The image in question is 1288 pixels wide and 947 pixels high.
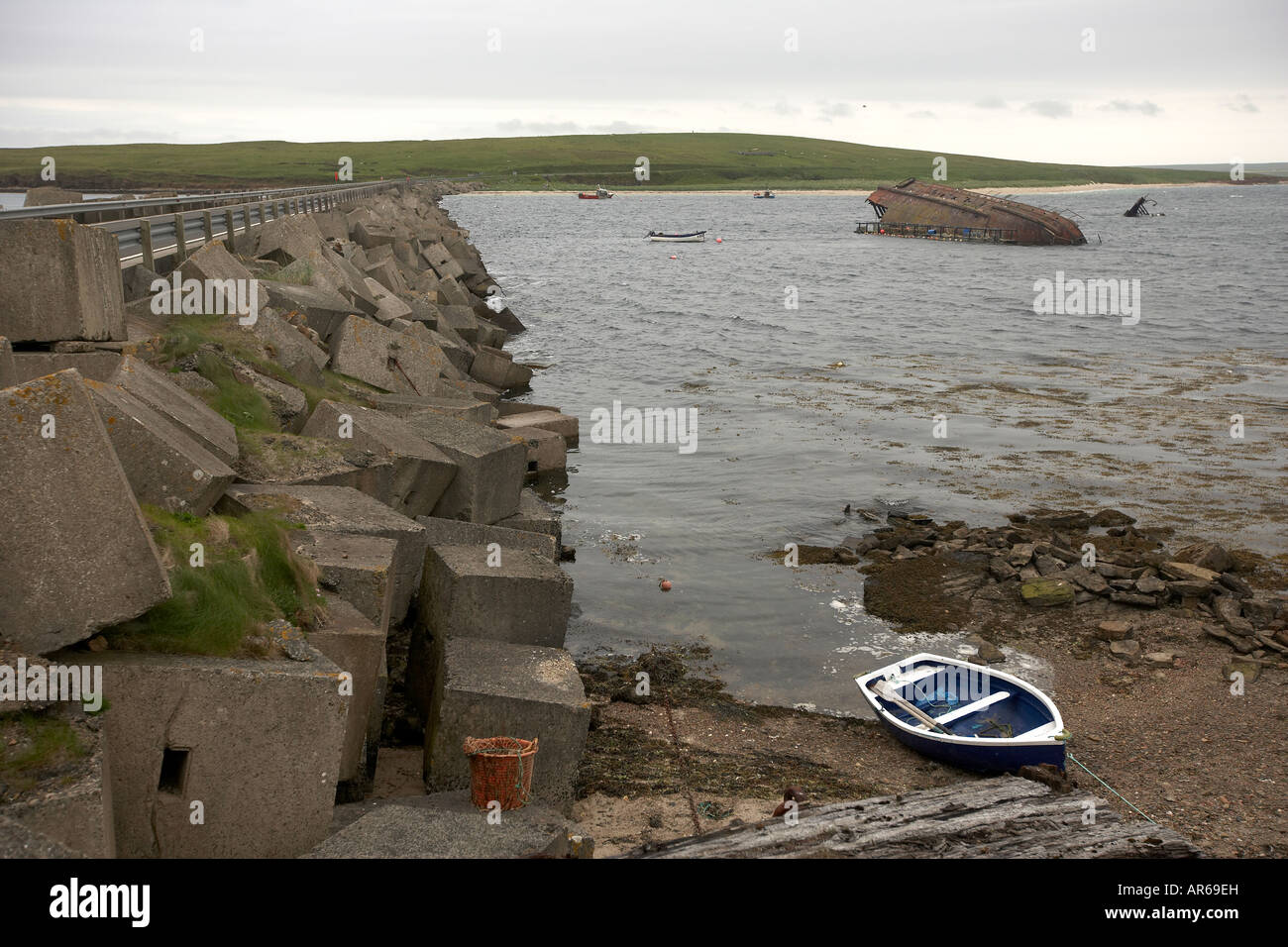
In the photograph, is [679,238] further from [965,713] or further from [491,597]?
[491,597]

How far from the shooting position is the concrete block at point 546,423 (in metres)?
17.1

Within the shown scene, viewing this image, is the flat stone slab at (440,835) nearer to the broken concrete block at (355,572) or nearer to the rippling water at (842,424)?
the broken concrete block at (355,572)

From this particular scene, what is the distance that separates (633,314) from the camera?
129 feet

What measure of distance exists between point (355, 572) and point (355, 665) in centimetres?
75

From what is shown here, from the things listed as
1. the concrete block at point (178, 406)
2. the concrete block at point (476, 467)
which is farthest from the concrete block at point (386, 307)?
the concrete block at point (178, 406)

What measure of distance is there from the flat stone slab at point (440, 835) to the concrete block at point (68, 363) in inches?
159

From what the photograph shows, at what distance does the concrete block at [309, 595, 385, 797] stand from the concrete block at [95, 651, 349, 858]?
0.97m

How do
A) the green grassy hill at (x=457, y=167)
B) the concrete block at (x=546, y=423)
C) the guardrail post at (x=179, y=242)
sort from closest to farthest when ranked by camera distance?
the guardrail post at (x=179, y=242) → the concrete block at (x=546, y=423) → the green grassy hill at (x=457, y=167)

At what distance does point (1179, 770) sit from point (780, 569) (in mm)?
5441

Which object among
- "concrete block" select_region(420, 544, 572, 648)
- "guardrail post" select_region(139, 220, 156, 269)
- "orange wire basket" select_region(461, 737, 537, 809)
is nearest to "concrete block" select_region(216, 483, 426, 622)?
"concrete block" select_region(420, 544, 572, 648)

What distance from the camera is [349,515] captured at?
25.3ft
